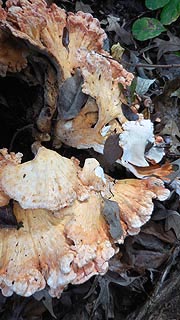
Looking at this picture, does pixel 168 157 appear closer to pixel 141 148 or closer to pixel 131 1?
pixel 141 148

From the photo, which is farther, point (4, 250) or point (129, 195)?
point (129, 195)

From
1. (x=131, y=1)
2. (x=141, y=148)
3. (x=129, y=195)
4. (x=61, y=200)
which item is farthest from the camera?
(x=131, y=1)

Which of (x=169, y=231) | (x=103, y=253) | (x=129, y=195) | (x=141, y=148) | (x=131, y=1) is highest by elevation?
(x=131, y=1)

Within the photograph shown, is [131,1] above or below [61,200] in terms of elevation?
above

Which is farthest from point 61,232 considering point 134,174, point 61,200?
point 134,174

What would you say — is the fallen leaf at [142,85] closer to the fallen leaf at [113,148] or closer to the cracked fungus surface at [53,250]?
the fallen leaf at [113,148]

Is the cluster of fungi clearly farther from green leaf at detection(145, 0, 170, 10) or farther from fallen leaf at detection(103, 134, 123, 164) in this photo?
green leaf at detection(145, 0, 170, 10)

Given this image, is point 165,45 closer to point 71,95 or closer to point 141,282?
point 71,95

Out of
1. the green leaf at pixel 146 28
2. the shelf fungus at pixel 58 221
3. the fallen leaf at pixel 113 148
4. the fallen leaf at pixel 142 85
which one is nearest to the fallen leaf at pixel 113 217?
the shelf fungus at pixel 58 221
